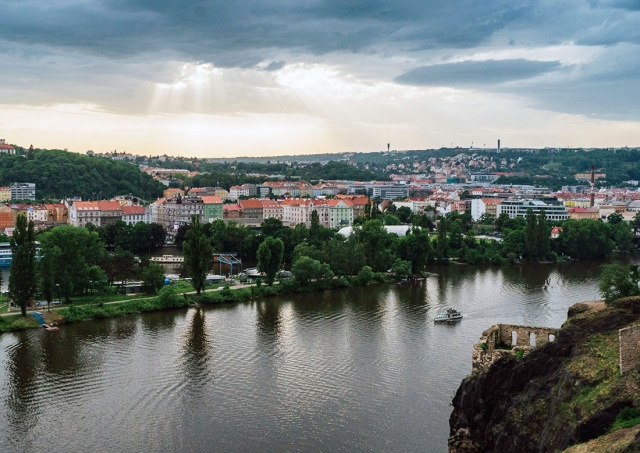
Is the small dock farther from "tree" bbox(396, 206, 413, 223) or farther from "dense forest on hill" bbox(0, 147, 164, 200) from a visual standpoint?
"dense forest on hill" bbox(0, 147, 164, 200)

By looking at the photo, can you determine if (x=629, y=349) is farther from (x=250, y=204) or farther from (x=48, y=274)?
(x=250, y=204)

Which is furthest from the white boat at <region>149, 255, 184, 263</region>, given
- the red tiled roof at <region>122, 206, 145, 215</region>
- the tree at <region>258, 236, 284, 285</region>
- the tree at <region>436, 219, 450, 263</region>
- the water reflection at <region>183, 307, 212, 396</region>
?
the red tiled roof at <region>122, 206, 145, 215</region>

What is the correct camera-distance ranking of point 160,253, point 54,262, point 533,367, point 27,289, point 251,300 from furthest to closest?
point 160,253 < point 251,300 < point 54,262 < point 27,289 < point 533,367

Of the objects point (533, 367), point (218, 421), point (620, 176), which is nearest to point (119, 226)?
point (218, 421)

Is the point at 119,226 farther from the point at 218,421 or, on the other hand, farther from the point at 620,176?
the point at 620,176

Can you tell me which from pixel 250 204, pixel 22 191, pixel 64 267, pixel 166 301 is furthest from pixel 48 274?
pixel 22 191

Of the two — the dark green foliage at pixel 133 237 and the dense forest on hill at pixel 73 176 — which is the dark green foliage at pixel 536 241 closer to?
the dark green foliage at pixel 133 237

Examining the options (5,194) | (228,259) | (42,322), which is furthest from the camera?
(5,194)
